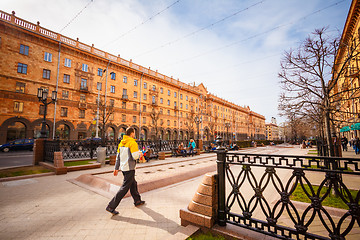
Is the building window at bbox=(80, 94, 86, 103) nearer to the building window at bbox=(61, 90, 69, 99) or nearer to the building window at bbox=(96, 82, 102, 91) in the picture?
the building window at bbox=(61, 90, 69, 99)

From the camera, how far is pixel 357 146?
15.2 metres

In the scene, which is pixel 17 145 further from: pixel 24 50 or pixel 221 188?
pixel 221 188

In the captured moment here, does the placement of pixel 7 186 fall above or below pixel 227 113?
below

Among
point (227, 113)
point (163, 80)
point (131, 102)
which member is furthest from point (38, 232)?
point (227, 113)

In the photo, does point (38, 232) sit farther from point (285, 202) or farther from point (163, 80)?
point (163, 80)

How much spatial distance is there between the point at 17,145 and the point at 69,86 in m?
11.5

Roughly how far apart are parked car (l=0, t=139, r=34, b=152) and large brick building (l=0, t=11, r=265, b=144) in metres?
3.81

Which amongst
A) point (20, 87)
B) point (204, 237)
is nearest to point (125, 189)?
point (204, 237)

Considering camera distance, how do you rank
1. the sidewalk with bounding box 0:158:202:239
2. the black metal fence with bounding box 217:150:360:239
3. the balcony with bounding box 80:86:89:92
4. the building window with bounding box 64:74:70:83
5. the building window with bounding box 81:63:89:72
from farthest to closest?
the building window with bounding box 81:63:89:72, the balcony with bounding box 80:86:89:92, the building window with bounding box 64:74:70:83, the sidewalk with bounding box 0:158:202:239, the black metal fence with bounding box 217:150:360:239

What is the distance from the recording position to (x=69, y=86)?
2683cm

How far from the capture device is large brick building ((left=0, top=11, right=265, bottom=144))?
21.9 m

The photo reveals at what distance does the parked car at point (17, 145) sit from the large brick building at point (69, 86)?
381 cm

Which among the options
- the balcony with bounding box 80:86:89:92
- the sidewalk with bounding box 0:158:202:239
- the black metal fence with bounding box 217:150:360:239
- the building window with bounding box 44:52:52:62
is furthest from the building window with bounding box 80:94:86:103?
the black metal fence with bounding box 217:150:360:239

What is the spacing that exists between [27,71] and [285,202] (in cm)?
3191
